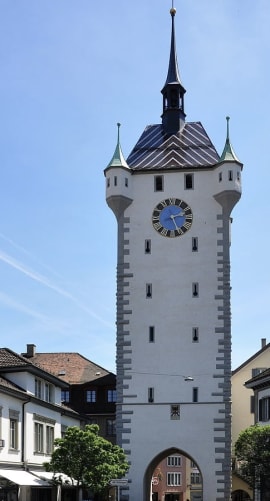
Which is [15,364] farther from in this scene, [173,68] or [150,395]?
[173,68]

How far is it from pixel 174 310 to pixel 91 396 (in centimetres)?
1738

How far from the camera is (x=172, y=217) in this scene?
56.9 metres

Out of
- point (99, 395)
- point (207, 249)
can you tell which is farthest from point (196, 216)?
point (99, 395)

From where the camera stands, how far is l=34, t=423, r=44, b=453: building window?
157 feet

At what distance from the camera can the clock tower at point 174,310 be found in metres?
53.2

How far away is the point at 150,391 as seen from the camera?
177 feet

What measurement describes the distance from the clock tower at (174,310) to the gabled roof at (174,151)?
134 millimetres

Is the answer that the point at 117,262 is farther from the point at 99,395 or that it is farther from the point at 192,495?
the point at 192,495

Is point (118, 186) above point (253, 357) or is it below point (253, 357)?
above

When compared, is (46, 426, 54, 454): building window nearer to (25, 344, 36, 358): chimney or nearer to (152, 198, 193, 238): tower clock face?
(152, 198, 193, 238): tower clock face

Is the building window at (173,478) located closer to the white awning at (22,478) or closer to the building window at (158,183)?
the building window at (158,183)

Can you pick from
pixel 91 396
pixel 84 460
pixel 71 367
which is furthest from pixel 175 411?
pixel 71 367

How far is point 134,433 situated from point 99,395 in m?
16.0

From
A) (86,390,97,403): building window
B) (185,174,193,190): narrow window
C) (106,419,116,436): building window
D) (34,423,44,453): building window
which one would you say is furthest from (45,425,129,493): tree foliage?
(86,390,97,403): building window
